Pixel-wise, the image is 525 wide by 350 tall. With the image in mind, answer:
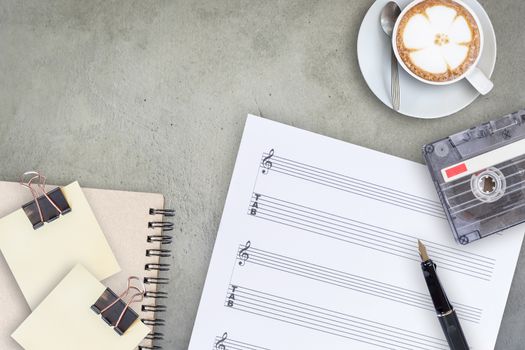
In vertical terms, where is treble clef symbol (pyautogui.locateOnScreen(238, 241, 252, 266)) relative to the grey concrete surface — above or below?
below

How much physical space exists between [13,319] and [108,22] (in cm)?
49

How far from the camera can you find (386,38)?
3.18 ft

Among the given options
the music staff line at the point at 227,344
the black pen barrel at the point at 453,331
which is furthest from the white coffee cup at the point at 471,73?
the music staff line at the point at 227,344

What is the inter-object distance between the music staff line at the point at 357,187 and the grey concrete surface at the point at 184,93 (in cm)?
6

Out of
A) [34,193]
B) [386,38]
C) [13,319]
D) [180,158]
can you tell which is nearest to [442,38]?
[386,38]

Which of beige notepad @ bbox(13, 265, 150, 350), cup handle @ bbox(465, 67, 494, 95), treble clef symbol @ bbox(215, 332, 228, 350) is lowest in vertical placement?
beige notepad @ bbox(13, 265, 150, 350)

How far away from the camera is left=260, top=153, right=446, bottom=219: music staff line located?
993 millimetres

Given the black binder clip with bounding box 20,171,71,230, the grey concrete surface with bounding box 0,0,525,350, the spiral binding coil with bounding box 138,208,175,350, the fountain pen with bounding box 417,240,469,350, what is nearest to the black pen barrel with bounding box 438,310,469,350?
the fountain pen with bounding box 417,240,469,350

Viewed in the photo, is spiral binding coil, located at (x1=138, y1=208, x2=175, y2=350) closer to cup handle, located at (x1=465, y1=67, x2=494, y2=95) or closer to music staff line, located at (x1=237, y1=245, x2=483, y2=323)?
music staff line, located at (x1=237, y1=245, x2=483, y2=323)

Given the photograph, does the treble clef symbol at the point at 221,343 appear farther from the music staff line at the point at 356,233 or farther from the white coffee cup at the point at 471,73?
the white coffee cup at the point at 471,73

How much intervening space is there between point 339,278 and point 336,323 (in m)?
0.07

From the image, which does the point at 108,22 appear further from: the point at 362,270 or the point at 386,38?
the point at 362,270

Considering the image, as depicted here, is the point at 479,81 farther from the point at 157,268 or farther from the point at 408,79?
the point at 157,268

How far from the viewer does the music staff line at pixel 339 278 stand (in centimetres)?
99
